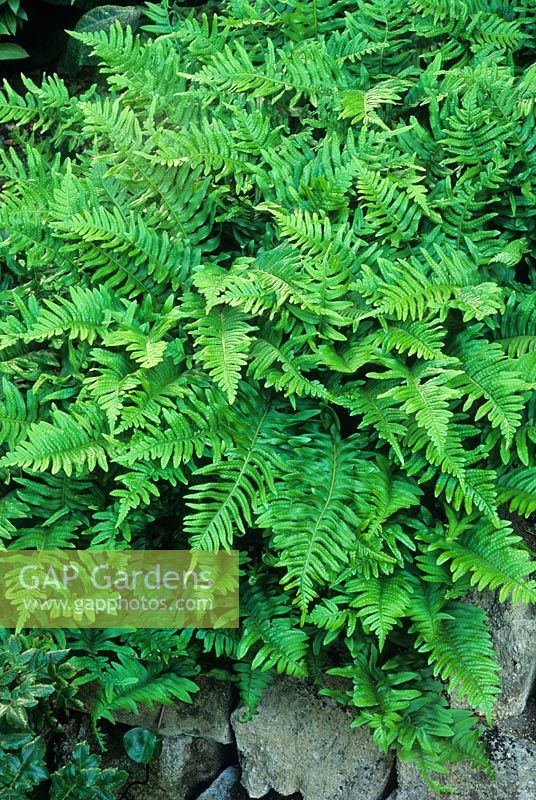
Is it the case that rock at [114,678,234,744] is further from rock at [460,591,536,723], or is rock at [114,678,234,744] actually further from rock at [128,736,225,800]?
rock at [460,591,536,723]

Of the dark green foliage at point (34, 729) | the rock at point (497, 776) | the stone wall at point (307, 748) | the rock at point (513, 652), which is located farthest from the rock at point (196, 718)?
the rock at point (513, 652)

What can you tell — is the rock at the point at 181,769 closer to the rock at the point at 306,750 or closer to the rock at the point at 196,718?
the rock at the point at 196,718

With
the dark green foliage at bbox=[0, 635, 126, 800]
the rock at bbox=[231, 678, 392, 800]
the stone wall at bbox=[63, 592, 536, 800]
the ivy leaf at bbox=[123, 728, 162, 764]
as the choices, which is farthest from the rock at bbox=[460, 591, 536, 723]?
the dark green foliage at bbox=[0, 635, 126, 800]

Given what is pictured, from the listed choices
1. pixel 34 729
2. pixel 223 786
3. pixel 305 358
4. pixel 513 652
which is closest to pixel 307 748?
pixel 223 786

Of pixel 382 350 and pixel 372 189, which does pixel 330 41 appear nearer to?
pixel 372 189

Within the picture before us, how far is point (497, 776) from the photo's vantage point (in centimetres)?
318

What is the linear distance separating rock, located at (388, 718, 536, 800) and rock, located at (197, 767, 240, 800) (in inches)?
26.8

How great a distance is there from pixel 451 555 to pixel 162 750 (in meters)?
1.55

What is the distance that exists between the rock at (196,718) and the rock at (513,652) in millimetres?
1133

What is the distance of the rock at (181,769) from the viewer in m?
3.44

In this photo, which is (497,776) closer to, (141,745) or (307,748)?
(307,748)

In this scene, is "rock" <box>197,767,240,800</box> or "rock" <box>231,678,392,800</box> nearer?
"rock" <box>231,678,392,800</box>

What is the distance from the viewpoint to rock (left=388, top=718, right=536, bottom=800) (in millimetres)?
3148

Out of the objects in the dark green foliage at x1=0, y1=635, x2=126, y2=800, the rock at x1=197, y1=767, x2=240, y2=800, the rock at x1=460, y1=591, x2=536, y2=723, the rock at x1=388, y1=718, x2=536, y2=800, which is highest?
the dark green foliage at x1=0, y1=635, x2=126, y2=800
